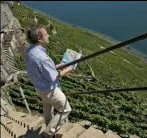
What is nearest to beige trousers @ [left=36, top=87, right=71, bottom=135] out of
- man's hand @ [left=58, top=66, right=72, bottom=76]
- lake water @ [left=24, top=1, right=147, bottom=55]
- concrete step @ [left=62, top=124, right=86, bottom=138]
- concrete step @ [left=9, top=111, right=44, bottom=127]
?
man's hand @ [left=58, top=66, right=72, bottom=76]

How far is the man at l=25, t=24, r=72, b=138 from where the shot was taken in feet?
20.4

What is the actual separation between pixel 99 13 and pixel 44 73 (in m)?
145

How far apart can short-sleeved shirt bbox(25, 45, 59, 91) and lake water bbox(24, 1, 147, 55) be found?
95.3 m

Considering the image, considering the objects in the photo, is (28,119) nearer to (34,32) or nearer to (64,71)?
(64,71)

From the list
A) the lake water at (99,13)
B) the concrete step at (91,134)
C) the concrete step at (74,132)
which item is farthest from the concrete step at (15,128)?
the lake water at (99,13)

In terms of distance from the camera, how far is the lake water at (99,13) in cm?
11725

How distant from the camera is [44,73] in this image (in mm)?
6273

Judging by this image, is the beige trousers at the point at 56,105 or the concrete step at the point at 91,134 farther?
the concrete step at the point at 91,134

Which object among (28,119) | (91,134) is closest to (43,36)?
(91,134)

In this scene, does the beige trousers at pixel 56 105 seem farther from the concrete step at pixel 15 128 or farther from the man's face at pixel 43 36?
the concrete step at pixel 15 128

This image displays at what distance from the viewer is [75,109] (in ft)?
51.7

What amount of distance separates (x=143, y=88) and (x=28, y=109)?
9.58 metres

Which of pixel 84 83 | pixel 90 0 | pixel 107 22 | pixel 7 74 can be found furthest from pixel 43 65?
pixel 90 0

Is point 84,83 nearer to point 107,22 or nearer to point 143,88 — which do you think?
point 143,88
